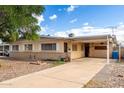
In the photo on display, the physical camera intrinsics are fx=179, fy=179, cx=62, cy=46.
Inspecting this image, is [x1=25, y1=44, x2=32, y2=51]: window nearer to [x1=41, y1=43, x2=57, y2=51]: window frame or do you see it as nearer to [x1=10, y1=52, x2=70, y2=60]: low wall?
[x1=10, y1=52, x2=70, y2=60]: low wall

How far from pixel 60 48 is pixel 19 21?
9194mm

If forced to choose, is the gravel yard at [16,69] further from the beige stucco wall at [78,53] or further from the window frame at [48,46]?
the beige stucco wall at [78,53]

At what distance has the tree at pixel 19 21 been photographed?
973cm

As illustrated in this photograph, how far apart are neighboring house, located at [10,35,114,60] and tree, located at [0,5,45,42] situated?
5777 millimetres

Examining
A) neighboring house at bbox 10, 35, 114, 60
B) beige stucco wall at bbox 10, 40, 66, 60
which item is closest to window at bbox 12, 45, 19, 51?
neighboring house at bbox 10, 35, 114, 60

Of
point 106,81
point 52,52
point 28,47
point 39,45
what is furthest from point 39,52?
point 106,81

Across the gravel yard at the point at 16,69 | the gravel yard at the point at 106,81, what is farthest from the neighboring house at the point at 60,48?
the gravel yard at the point at 106,81

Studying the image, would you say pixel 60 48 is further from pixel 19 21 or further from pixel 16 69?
pixel 19 21

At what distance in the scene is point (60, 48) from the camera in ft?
62.8

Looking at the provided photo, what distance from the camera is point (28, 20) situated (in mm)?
11617

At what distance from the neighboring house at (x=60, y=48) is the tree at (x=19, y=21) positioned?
5.78m

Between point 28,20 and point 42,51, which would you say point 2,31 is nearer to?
point 28,20
